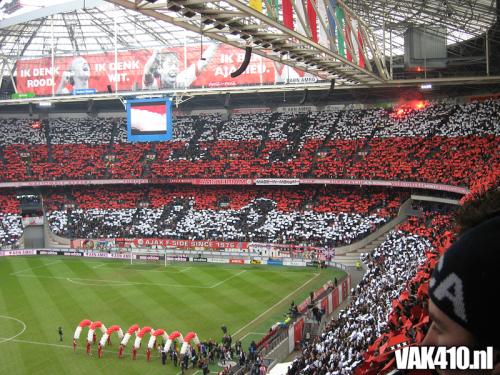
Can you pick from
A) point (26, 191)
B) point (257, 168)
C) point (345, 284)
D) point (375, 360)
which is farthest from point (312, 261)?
point (375, 360)

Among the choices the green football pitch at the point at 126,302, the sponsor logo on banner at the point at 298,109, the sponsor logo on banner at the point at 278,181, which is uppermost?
the sponsor logo on banner at the point at 298,109

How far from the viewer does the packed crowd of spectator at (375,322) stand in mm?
7898

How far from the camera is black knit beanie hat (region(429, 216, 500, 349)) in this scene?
1674 millimetres

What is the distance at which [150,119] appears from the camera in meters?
43.1

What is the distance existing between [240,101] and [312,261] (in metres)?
24.4

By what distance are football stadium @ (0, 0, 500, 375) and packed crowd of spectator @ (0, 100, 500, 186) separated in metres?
0.21

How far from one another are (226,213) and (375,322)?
3648 cm

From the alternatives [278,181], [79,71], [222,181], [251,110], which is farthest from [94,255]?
[251,110]

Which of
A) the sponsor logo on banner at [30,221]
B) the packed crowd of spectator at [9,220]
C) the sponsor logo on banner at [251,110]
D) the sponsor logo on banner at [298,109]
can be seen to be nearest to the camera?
the packed crowd of spectator at [9,220]

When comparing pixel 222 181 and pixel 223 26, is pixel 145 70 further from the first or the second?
pixel 223 26

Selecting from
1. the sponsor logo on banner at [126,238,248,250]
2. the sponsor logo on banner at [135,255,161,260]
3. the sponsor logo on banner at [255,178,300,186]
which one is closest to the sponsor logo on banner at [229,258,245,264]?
the sponsor logo on banner at [126,238,248,250]

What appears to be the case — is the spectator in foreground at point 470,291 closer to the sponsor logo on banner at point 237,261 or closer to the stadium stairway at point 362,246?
the stadium stairway at point 362,246

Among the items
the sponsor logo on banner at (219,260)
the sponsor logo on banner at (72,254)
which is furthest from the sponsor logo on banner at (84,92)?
the sponsor logo on banner at (219,260)

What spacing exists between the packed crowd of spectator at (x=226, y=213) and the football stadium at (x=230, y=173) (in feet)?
0.67
